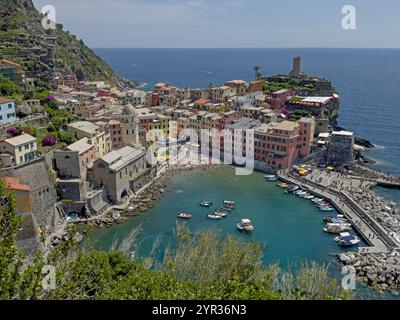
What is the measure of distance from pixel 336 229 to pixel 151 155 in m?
19.4

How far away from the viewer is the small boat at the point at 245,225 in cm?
2804

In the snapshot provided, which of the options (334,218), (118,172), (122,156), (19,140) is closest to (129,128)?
(122,156)

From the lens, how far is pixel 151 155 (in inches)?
1535

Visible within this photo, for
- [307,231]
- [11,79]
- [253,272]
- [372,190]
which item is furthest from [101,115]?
[253,272]

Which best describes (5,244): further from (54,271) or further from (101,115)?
(101,115)

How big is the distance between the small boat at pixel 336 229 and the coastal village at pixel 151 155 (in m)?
0.95

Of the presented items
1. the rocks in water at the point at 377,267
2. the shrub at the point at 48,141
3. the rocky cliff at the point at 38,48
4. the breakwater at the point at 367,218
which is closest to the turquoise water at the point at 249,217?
the rocks in water at the point at 377,267

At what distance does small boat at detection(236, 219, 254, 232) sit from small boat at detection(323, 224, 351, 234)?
17.9 feet

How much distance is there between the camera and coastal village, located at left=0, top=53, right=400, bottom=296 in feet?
88.5

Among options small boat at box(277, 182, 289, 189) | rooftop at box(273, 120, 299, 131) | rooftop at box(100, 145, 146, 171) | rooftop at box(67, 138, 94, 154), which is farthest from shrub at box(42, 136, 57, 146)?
rooftop at box(273, 120, 299, 131)

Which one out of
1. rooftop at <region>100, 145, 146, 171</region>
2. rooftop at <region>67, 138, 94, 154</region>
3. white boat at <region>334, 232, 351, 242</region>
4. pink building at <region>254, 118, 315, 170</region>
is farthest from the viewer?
pink building at <region>254, 118, 315, 170</region>

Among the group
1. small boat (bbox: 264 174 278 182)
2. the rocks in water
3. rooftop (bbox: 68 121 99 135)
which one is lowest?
the rocks in water

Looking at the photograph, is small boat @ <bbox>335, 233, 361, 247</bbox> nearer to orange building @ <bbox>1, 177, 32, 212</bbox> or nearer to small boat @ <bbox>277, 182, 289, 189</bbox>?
small boat @ <bbox>277, 182, 289, 189</bbox>

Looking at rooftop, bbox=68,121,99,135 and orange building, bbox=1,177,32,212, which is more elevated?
rooftop, bbox=68,121,99,135
